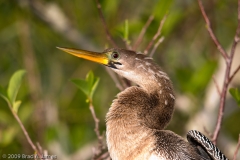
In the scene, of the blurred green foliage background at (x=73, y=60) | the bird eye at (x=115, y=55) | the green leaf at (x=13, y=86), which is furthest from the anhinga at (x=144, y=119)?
the blurred green foliage background at (x=73, y=60)

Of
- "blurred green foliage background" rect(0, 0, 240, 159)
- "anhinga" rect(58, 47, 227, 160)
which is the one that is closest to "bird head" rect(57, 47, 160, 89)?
"anhinga" rect(58, 47, 227, 160)

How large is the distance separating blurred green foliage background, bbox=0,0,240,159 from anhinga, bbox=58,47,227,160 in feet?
3.87

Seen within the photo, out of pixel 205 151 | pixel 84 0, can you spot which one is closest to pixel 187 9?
pixel 84 0

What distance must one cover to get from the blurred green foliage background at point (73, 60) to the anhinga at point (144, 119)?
1.18m

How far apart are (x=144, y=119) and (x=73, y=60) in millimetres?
3902

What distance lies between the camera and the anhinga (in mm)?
3229

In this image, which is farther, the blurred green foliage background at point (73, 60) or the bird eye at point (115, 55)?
the blurred green foliage background at point (73, 60)

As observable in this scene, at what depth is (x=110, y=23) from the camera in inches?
257

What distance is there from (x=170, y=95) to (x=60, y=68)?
133 inches

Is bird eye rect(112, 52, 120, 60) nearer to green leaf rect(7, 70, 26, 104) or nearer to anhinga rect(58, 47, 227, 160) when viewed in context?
anhinga rect(58, 47, 227, 160)

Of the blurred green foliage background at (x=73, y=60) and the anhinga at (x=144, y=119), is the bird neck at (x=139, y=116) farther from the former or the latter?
the blurred green foliage background at (x=73, y=60)

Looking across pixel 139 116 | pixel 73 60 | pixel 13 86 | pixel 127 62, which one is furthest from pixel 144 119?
pixel 73 60

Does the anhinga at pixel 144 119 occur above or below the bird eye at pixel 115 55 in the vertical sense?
below

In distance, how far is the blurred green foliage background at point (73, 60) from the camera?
5504mm
